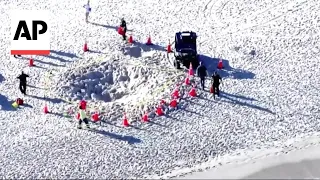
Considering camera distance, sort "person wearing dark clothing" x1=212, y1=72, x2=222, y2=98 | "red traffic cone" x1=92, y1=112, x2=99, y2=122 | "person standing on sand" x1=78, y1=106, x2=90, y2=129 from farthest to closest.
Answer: "person wearing dark clothing" x1=212, y1=72, x2=222, y2=98
"red traffic cone" x1=92, y1=112, x2=99, y2=122
"person standing on sand" x1=78, y1=106, x2=90, y2=129

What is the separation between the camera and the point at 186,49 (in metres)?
27.0

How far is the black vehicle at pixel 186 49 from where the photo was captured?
1061 inches

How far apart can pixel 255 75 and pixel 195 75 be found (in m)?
2.49

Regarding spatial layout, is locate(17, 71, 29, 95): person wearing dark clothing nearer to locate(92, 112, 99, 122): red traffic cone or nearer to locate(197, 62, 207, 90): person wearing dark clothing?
locate(92, 112, 99, 122): red traffic cone

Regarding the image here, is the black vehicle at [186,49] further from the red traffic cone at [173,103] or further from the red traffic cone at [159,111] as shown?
the red traffic cone at [159,111]

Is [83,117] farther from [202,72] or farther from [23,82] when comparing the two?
[202,72]

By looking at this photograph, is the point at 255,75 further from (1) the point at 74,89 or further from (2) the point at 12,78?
(2) the point at 12,78

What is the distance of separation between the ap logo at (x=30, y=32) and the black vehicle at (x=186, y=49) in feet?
19.1

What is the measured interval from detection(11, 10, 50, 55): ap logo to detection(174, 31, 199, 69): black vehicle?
583 centimetres

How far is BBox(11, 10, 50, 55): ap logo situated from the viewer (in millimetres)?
28688

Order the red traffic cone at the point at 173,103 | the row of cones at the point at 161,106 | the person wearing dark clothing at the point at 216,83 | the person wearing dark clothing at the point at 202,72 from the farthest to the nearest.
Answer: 1. the person wearing dark clothing at the point at 202,72
2. the person wearing dark clothing at the point at 216,83
3. the red traffic cone at the point at 173,103
4. the row of cones at the point at 161,106

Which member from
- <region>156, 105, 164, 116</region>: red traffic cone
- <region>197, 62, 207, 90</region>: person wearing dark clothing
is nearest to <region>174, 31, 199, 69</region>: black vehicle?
<region>197, 62, 207, 90</region>: person wearing dark clothing

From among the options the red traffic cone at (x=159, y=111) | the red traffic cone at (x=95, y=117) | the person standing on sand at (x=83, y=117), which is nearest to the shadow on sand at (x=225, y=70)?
the red traffic cone at (x=159, y=111)

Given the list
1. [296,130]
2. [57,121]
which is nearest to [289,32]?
[296,130]
